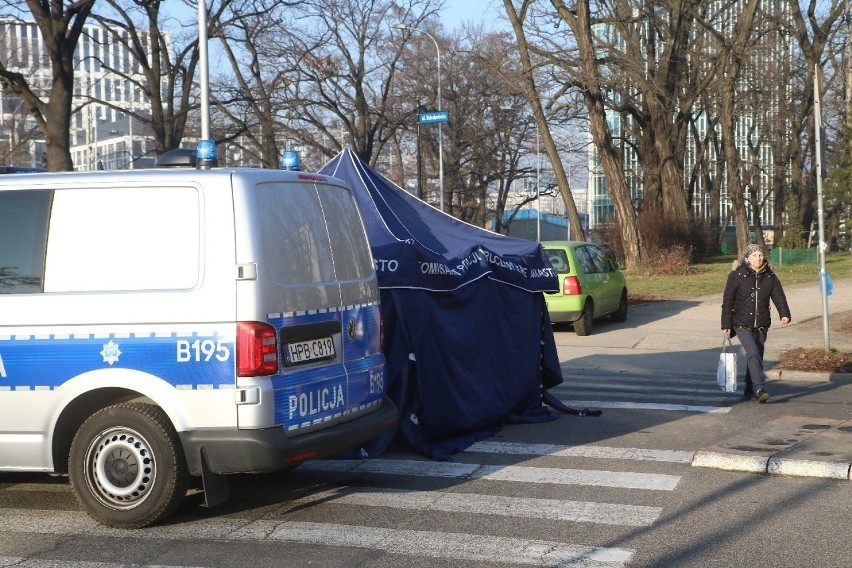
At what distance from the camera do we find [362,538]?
6.08 meters

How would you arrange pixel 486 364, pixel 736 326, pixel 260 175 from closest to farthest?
pixel 260 175
pixel 486 364
pixel 736 326

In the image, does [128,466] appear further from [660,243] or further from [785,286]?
[660,243]

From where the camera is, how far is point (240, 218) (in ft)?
20.0

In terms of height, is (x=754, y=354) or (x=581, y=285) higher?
(x=581, y=285)

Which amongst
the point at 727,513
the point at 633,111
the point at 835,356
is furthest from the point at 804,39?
the point at 727,513

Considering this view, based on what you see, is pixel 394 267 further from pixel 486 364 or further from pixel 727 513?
pixel 727 513

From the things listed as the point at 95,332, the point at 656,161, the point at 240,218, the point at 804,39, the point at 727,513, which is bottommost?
the point at 727,513

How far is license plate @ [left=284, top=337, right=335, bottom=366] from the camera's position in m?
6.18

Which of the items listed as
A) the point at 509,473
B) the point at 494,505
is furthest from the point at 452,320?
the point at 494,505

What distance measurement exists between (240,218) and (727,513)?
11.4ft

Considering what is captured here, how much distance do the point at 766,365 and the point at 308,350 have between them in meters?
9.59

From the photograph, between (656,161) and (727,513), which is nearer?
(727,513)

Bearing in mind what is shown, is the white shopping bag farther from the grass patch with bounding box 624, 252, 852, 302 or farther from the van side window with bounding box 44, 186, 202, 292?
the grass patch with bounding box 624, 252, 852, 302

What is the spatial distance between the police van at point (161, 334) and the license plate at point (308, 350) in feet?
0.04
